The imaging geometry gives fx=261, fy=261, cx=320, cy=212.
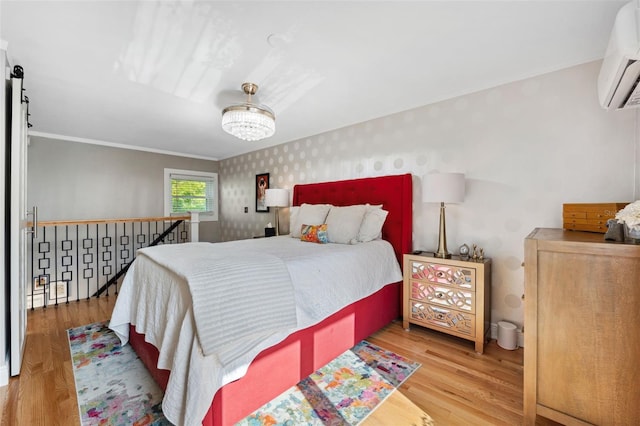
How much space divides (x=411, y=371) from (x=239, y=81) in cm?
265

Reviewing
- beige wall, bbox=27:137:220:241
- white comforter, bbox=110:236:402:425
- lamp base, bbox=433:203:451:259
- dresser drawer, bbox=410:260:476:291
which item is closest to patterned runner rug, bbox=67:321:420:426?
white comforter, bbox=110:236:402:425

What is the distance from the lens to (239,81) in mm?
2217

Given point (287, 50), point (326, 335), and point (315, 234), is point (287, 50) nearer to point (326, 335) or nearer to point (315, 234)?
point (315, 234)

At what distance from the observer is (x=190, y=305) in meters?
1.28

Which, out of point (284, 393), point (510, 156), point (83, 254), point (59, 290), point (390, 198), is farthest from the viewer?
point (83, 254)

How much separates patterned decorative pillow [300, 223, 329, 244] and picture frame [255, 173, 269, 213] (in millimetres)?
1916

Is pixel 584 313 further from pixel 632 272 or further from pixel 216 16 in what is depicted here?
pixel 216 16

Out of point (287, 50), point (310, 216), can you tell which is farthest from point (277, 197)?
point (287, 50)

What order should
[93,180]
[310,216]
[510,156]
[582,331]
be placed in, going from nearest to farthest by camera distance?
[582,331], [510,156], [310,216], [93,180]

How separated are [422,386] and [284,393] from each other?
0.90 metres

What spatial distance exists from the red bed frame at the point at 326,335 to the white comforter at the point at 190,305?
0.10m

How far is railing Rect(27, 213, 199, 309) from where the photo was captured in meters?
3.62

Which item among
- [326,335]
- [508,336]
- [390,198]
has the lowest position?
[508,336]

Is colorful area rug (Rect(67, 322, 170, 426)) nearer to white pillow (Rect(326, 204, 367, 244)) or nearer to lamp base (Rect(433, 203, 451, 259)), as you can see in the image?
white pillow (Rect(326, 204, 367, 244))
